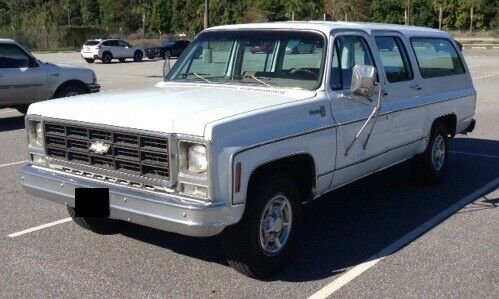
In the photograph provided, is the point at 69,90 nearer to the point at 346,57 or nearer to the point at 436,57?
the point at 436,57

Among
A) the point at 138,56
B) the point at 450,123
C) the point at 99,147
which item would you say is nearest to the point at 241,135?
the point at 99,147

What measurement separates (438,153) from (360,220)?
188 cm

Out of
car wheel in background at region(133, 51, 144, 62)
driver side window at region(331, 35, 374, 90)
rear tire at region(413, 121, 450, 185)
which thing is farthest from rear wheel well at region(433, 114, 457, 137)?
car wheel in background at region(133, 51, 144, 62)

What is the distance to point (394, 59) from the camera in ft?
22.0

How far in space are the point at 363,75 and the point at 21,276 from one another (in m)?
3.10

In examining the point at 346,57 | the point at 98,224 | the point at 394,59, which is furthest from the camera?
the point at 394,59

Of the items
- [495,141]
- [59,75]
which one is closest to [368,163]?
[495,141]

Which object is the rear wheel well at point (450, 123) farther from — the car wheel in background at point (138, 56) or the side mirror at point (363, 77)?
the car wheel in background at point (138, 56)

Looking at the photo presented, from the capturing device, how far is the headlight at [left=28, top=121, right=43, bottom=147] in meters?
5.32

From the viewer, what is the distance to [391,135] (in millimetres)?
6297

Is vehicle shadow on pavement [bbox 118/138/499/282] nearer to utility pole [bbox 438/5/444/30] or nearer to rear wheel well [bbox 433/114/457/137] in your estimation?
rear wheel well [bbox 433/114/457/137]

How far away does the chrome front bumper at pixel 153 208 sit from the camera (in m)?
4.23

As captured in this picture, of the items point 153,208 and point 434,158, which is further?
point 434,158

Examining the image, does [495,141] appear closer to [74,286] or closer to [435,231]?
[435,231]
